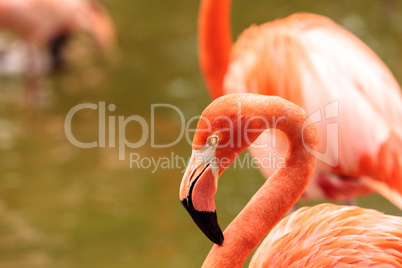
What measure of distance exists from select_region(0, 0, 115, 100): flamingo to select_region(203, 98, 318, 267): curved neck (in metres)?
3.55

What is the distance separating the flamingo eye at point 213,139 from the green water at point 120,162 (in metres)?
1.65

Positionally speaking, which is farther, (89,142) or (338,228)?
(89,142)

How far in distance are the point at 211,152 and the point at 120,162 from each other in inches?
100

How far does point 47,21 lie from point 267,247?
371 centimetres

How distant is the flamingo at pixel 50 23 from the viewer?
16.1ft

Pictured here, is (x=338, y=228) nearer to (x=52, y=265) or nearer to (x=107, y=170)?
(x=52, y=265)

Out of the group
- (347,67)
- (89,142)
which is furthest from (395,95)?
(89,142)

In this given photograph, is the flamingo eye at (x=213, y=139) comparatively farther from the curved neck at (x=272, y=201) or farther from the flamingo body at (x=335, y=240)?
the flamingo body at (x=335, y=240)

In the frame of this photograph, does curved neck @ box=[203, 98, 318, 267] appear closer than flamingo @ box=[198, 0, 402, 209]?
Yes

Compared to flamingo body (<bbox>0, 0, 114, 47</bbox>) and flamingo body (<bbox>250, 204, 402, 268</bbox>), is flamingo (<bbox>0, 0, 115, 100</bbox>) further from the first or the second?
flamingo body (<bbox>250, 204, 402, 268</bbox>)

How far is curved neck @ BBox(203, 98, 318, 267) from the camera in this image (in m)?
1.63

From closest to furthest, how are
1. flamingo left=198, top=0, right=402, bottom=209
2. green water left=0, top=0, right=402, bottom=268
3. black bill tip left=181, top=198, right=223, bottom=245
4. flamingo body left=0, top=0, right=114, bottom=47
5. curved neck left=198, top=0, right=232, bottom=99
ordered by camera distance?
black bill tip left=181, top=198, right=223, bottom=245 → flamingo left=198, top=0, right=402, bottom=209 → curved neck left=198, top=0, right=232, bottom=99 → green water left=0, top=0, right=402, bottom=268 → flamingo body left=0, top=0, right=114, bottom=47

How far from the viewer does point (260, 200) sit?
1.68 m

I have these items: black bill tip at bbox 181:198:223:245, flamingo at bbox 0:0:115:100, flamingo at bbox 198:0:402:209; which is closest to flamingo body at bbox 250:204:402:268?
black bill tip at bbox 181:198:223:245
